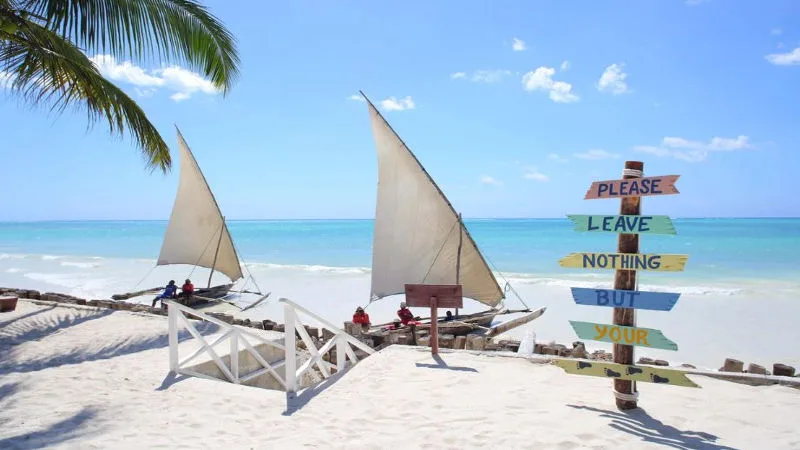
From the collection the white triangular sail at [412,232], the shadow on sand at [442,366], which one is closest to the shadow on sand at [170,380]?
the shadow on sand at [442,366]

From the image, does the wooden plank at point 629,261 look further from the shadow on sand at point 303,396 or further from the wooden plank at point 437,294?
the shadow on sand at point 303,396

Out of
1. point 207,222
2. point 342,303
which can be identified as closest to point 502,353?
point 342,303

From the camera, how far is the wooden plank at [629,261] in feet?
16.5

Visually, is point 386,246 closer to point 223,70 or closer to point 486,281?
point 486,281

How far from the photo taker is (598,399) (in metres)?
5.97

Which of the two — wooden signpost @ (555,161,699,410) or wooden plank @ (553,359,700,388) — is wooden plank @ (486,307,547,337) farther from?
wooden signpost @ (555,161,699,410)

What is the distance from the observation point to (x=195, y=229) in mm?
21172

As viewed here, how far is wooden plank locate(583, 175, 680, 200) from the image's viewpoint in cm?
517

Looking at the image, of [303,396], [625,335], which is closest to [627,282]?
[625,335]

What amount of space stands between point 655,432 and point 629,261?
167 cm

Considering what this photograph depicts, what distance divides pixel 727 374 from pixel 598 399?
1.97 meters

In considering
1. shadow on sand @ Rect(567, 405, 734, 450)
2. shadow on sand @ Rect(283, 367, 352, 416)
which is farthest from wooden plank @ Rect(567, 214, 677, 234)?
shadow on sand @ Rect(283, 367, 352, 416)

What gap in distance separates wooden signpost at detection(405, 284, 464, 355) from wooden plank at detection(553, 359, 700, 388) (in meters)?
2.40

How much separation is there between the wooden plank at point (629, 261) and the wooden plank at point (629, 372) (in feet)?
3.43
